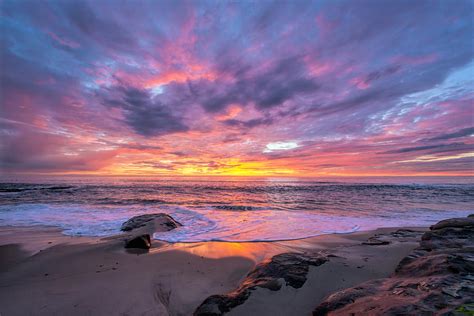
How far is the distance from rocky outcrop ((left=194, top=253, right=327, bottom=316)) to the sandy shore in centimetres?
11

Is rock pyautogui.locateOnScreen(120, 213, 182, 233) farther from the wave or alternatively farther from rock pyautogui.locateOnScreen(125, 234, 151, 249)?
rock pyautogui.locateOnScreen(125, 234, 151, 249)

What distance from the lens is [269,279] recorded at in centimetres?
359

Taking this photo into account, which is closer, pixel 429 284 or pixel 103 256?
pixel 429 284

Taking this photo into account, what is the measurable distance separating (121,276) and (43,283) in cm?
147

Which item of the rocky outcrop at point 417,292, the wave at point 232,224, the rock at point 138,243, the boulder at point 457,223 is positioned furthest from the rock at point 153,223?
the boulder at point 457,223

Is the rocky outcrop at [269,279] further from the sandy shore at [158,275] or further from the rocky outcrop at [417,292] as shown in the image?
the rocky outcrop at [417,292]

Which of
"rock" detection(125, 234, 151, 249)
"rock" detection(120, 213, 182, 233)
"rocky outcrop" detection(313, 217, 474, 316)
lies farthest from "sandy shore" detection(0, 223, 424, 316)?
"rock" detection(120, 213, 182, 233)

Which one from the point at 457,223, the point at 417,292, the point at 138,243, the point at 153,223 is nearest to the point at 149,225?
the point at 153,223

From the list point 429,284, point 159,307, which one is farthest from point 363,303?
point 159,307

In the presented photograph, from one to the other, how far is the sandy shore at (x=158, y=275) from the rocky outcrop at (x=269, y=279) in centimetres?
11

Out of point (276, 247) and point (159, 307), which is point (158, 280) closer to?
point (159, 307)

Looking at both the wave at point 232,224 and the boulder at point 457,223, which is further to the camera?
the wave at point 232,224

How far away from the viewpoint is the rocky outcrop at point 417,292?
212 centimetres

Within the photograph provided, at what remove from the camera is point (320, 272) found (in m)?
3.93
